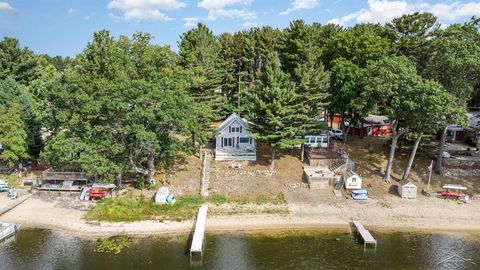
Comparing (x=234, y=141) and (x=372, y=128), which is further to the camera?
(x=372, y=128)

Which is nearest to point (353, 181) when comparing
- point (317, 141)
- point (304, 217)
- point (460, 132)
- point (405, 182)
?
point (405, 182)

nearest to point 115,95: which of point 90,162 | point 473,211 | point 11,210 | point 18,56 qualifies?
point 90,162

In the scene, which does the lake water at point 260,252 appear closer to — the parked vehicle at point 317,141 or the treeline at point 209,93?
the treeline at point 209,93

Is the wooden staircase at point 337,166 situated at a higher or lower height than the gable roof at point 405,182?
higher

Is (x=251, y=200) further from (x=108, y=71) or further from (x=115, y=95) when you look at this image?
(x=108, y=71)

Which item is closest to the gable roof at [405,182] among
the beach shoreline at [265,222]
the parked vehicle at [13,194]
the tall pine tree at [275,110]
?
the beach shoreline at [265,222]

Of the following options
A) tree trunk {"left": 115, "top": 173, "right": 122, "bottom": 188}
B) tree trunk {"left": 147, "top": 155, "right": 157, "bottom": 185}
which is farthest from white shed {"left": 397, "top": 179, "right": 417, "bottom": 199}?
tree trunk {"left": 115, "top": 173, "right": 122, "bottom": 188}

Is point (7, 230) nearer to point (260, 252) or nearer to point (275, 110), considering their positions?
point (260, 252)
